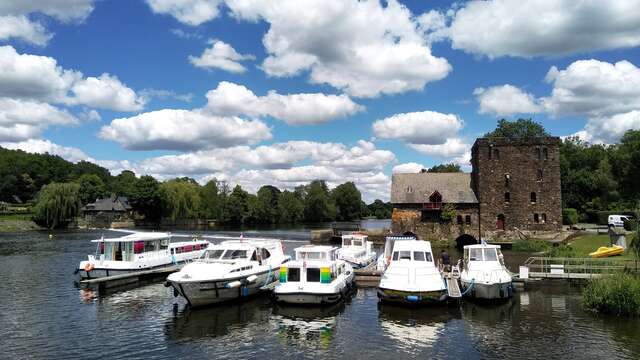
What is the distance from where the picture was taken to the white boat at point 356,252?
3776cm

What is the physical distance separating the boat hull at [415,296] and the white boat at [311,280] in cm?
288

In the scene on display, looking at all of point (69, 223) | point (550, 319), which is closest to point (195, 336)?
point (550, 319)

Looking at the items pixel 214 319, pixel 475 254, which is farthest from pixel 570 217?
pixel 214 319

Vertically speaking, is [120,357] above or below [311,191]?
below

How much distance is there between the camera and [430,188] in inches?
2441

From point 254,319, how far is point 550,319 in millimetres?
14189

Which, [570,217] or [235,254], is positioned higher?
[570,217]

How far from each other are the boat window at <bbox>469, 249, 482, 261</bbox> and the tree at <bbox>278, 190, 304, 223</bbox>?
120252 millimetres

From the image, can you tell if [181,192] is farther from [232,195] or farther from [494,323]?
[494,323]

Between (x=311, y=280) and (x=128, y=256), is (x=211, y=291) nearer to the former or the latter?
(x=311, y=280)

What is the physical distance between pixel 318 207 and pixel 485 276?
4810 inches

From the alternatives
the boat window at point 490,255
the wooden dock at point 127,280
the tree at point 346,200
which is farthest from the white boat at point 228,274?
the tree at point 346,200

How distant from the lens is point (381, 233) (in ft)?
210

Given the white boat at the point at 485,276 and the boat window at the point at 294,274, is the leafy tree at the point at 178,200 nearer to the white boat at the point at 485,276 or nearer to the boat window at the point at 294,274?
the boat window at the point at 294,274
